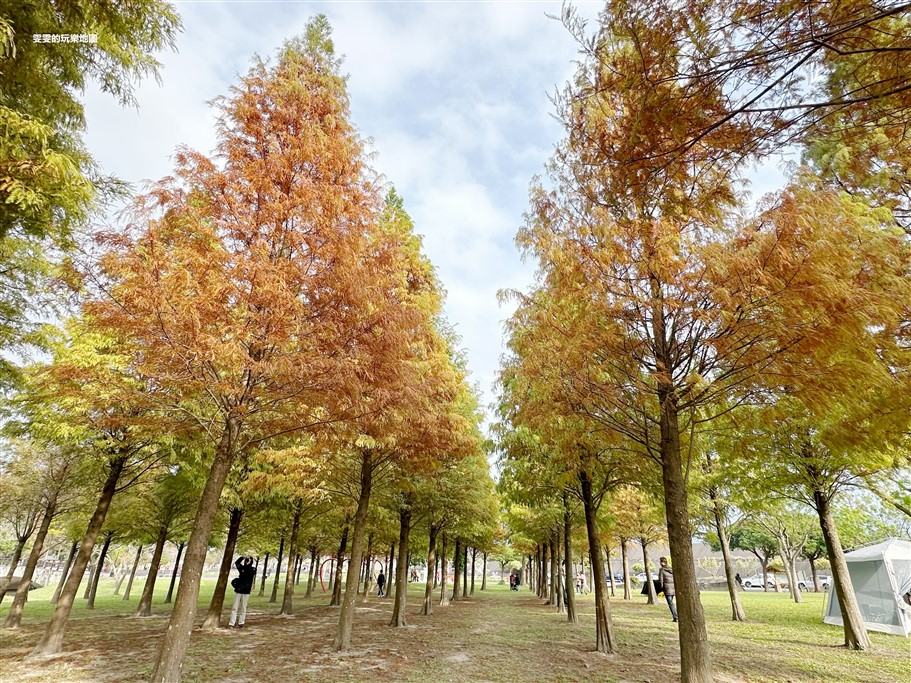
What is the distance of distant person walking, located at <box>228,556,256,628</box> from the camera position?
42.4ft

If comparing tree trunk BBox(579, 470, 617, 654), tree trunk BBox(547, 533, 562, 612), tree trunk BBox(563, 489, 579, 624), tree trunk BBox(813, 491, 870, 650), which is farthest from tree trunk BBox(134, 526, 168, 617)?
tree trunk BBox(813, 491, 870, 650)

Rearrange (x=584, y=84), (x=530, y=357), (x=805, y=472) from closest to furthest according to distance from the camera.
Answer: (x=584, y=84) → (x=530, y=357) → (x=805, y=472)

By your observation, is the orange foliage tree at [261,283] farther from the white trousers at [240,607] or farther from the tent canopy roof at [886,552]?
the tent canopy roof at [886,552]

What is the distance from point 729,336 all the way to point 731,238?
4.64 ft

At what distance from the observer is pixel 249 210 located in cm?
685

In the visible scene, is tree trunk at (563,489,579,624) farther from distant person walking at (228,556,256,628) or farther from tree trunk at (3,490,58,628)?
tree trunk at (3,490,58,628)

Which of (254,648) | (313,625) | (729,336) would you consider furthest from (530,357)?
(313,625)

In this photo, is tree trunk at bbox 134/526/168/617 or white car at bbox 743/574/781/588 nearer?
tree trunk at bbox 134/526/168/617

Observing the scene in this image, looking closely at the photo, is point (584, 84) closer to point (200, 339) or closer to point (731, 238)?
point (731, 238)

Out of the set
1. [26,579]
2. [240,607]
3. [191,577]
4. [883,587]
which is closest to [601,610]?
[191,577]

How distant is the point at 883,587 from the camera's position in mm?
14578

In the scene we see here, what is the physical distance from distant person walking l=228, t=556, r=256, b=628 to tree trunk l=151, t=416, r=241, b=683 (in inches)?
301

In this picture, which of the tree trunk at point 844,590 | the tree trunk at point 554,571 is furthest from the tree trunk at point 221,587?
the tree trunk at point 844,590

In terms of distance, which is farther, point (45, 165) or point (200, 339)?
point (200, 339)
